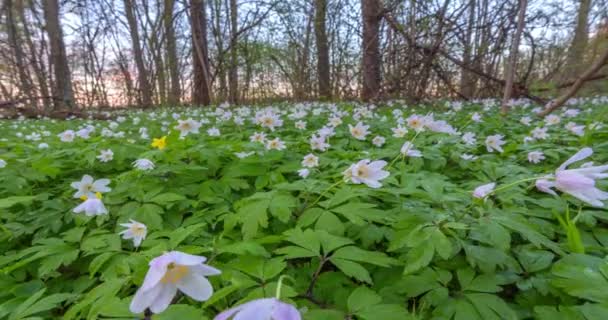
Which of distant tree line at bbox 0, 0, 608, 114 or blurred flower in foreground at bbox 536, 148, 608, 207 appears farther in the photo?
distant tree line at bbox 0, 0, 608, 114

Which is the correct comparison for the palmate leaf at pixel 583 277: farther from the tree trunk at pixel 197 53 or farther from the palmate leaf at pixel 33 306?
the tree trunk at pixel 197 53

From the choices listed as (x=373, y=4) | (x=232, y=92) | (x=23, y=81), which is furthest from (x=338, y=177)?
(x=23, y=81)

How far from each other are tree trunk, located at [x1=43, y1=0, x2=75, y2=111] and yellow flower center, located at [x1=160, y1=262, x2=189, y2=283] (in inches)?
431

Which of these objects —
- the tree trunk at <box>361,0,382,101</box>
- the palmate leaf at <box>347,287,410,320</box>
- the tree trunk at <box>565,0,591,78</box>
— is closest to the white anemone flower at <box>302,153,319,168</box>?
the palmate leaf at <box>347,287,410,320</box>

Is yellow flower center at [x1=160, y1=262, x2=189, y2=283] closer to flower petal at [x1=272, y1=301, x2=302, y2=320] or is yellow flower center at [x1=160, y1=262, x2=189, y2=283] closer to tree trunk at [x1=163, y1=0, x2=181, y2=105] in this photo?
flower petal at [x1=272, y1=301, x2=302, y2=320]

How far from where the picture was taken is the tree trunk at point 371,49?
866cm

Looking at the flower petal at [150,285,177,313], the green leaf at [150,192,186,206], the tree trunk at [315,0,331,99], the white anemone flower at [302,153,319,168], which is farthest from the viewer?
the tree trunk at [315,0,331,99]

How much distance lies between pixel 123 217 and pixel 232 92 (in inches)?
410

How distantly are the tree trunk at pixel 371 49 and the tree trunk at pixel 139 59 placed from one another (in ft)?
33.6

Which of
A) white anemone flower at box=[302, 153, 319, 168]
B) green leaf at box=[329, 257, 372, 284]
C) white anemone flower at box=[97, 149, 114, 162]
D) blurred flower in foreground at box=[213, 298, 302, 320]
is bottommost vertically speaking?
green leaf at box=[329, 257, 372, 284]

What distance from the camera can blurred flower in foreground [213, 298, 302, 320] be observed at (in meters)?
0.62

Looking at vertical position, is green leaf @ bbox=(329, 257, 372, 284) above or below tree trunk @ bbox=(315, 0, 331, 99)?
below

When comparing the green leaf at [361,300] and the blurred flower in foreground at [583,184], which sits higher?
the blurred flower in foreground at [583,184]

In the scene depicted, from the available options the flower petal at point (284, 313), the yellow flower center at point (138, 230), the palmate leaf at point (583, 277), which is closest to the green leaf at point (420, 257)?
the palmate leaf at point (583, 277)
